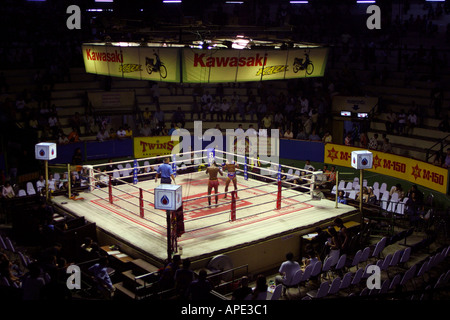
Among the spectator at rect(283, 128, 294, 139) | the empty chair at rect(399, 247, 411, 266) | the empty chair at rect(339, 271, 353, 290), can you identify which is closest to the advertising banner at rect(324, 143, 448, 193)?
the spectator at rect(283, 128, 294, 139)

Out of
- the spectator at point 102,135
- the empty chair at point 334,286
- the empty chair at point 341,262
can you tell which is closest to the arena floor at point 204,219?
the empty chair at point 341,262

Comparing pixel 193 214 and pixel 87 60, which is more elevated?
pixel 87 60

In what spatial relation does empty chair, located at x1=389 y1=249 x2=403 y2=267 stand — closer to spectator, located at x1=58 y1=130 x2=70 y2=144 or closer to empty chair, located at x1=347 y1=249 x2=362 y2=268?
empty chair, located at x1=347 y1=249 x2=362 y2=268

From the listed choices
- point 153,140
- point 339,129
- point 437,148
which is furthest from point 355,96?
point 153,140

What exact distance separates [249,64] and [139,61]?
296 centimetres

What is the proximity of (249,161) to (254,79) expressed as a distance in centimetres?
772

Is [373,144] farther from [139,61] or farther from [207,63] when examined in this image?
[139,61]

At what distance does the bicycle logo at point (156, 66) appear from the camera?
525 inches

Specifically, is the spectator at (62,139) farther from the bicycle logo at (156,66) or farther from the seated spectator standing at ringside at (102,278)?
the seated spectator standing at ringside at (102,278)

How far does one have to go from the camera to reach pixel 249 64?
1380cm

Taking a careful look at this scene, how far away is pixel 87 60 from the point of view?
1573 centimetres

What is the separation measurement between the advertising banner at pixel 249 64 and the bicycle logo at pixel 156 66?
57 centimetres

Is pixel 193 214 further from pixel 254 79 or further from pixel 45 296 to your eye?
pixel 45 296

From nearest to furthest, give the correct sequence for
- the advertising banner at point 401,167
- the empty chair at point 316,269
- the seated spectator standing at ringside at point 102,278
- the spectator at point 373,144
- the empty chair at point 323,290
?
the empty chair at point 323,290 < the seated spectator standing at ringside at point 102,278 < the empty chair at point 316,269 < the advertising banner at point 401,167 < the spectator at point 373,144
